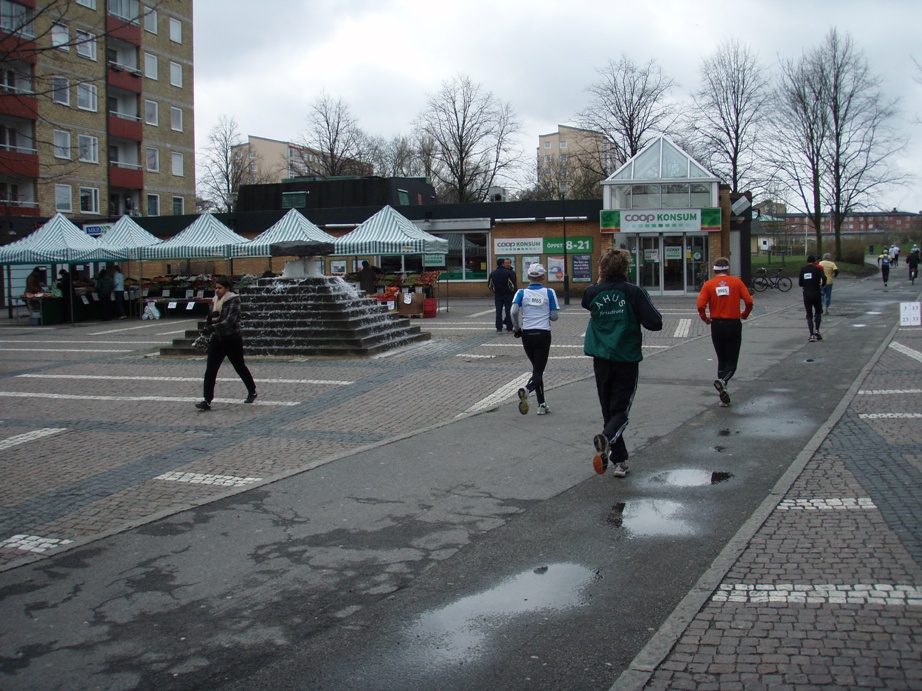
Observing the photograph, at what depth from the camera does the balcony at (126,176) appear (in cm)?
4800

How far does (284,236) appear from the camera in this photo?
2708cm

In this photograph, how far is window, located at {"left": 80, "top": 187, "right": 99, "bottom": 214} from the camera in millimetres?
46219

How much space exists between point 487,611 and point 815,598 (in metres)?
1.65

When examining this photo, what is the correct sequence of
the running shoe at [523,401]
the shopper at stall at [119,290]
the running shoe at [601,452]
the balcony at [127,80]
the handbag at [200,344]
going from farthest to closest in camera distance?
the balcony at [127,80]
the shopper at stall at [119,290]
the handbag at [200,344]
the running shoe at [523,401]
the running shoe at [601,452]

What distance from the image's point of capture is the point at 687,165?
32.7m

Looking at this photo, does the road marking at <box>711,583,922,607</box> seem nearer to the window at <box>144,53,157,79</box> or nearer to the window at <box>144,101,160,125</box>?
the window at <box>144,101,160,125</box>

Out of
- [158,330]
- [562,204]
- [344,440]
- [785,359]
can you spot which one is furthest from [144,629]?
[562,204]

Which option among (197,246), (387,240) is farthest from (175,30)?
(387,240)

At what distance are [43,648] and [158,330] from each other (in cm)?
2028

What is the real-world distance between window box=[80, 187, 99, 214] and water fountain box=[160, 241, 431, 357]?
33305 mm

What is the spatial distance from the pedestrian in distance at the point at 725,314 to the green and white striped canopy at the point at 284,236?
1805 cm

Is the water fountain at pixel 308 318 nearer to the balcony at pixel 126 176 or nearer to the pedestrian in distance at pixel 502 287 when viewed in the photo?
the pedestrian in distance at pixel 502 287

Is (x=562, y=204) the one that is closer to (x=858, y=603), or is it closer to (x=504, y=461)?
(x=504, y=461)

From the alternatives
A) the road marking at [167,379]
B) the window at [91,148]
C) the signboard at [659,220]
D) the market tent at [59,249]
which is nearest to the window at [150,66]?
the window at [91,148]
